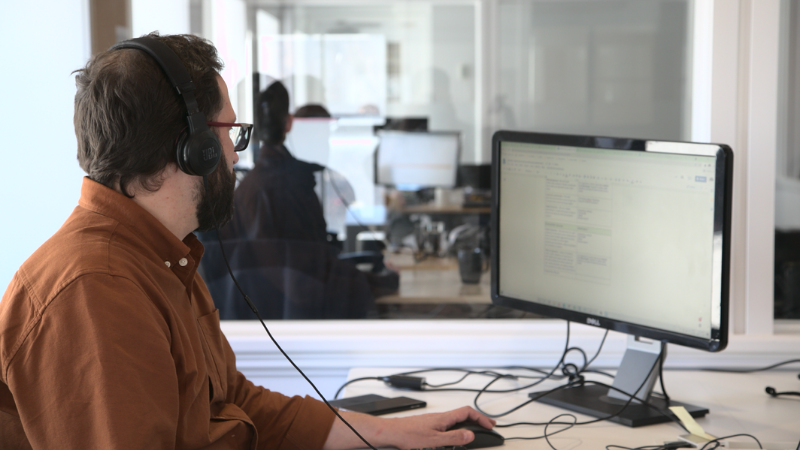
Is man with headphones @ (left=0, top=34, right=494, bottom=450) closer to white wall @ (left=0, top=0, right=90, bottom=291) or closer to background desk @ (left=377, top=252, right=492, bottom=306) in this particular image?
white wall @ (left=0, top=0, right=90, bottom=291)

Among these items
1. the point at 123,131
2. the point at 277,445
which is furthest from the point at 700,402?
the point at 123,131

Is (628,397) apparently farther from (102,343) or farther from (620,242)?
(102,343)

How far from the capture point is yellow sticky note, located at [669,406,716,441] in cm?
113

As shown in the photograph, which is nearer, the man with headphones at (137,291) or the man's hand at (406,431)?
the man with headphones at (137,291)

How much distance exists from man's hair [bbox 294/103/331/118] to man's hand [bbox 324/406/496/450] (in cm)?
140

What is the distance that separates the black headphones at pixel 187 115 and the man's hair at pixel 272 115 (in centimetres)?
124

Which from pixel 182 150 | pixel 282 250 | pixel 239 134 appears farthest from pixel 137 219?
pixel 282 250

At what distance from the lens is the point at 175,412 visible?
804mm

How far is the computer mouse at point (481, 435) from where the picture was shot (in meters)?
1.11

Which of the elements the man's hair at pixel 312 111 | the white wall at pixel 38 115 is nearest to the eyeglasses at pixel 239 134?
the white wall at pixel 38 115

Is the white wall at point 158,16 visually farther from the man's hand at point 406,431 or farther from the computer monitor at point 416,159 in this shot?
the man's hand at point 406,431

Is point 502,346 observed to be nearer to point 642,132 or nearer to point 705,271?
point 705,271

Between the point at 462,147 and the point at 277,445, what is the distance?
250 centimetres

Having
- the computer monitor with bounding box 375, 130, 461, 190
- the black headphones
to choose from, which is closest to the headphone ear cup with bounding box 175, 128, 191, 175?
the black headphones
